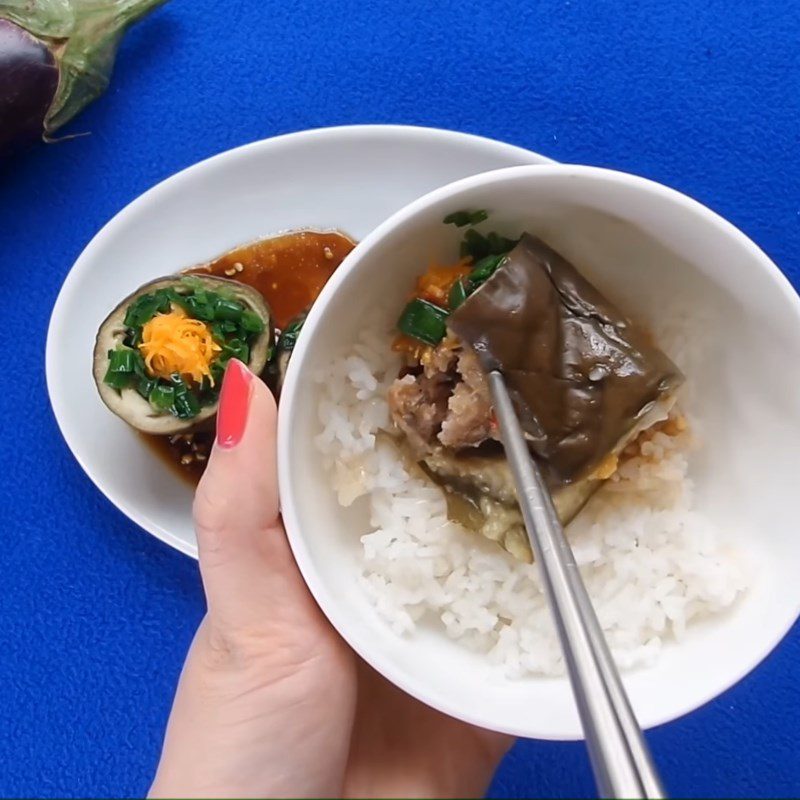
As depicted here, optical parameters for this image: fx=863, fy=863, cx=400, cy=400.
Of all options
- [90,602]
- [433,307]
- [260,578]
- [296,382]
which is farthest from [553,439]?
[90,602]

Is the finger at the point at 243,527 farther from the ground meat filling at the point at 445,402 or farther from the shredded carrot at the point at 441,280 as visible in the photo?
the shredded carrot at the point at 441,280

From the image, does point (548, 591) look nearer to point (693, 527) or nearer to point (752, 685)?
point (693, 527)

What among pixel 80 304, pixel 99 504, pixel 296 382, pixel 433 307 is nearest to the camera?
pixel 296 382

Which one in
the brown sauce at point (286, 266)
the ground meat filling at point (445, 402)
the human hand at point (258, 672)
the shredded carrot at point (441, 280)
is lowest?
the human hand at point (258, 672)

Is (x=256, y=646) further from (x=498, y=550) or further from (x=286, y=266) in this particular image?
(x=286, y=266)

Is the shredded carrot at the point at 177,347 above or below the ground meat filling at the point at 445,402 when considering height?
below

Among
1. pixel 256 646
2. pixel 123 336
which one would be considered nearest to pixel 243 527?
pixel 256 646

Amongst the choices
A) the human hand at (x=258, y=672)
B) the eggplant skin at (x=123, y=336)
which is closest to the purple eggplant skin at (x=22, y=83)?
the eggplant skin at (x=123, y=336)
